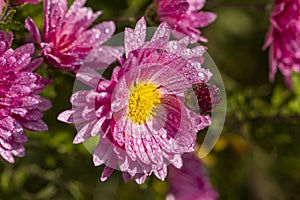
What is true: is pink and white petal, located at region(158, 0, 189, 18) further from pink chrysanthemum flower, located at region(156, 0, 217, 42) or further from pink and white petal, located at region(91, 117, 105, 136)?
pink and white petal, located at region(91, 117, 105, 136)

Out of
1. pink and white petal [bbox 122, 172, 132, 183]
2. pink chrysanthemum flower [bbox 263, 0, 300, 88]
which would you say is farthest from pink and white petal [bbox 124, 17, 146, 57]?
pink chrysanthemum flower [bbox 263, 0, 300, 88]

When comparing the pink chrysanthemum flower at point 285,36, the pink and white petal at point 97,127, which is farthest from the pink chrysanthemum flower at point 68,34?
the pink chrysanthemum flower at point 285,36

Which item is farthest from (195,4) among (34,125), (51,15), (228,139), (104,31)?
(228,139)

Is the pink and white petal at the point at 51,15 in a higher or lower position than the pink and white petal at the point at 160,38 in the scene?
higher

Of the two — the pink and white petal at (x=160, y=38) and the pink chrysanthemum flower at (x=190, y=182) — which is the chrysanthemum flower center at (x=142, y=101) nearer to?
the pink and white petal at (x=160, y=38)

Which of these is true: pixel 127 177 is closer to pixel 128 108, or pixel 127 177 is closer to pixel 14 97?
pixel 128 108

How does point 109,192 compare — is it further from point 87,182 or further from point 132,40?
point 132,40
